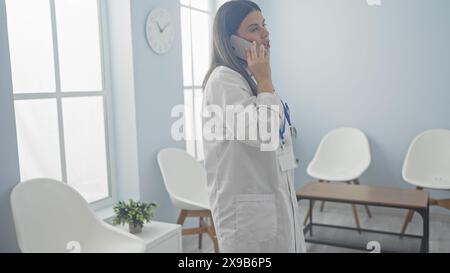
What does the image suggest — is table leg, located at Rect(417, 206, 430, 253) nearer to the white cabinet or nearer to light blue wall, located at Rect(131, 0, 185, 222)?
the white cabinet

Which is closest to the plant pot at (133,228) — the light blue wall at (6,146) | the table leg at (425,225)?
the light blue wall at (6,146)

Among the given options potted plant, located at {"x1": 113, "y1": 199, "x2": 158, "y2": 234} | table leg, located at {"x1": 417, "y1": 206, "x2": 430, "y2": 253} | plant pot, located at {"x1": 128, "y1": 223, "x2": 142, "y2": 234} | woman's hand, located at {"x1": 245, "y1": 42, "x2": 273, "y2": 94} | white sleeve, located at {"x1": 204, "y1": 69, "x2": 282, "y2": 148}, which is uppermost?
woman's hand, located at {"x1": 245, "y1": 42, "x2": 273, "y2": 94}

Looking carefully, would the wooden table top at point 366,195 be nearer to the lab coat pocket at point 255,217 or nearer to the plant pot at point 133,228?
the plant pot at point 133,228

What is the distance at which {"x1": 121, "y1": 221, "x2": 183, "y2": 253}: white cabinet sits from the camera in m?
2.62

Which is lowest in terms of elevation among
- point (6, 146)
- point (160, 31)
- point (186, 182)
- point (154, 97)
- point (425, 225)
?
point (425, 225)

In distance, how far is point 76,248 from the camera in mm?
2400

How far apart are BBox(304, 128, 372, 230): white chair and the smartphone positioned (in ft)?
9.68

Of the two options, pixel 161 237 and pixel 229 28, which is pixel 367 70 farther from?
pixel 229 28

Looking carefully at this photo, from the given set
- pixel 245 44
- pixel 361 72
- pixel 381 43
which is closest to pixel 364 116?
pixel 361 72

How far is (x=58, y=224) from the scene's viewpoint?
7.91 feet

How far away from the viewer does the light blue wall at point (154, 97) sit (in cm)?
314

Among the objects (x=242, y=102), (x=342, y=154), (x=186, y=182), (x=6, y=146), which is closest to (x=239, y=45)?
(x=242, y=102)

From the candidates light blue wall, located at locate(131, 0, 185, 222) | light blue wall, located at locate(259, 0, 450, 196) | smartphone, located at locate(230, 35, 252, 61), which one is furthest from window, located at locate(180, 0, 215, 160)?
smartphone, located at locate(230, 35, 252, 61)

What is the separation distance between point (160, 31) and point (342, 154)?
7.12 ft
